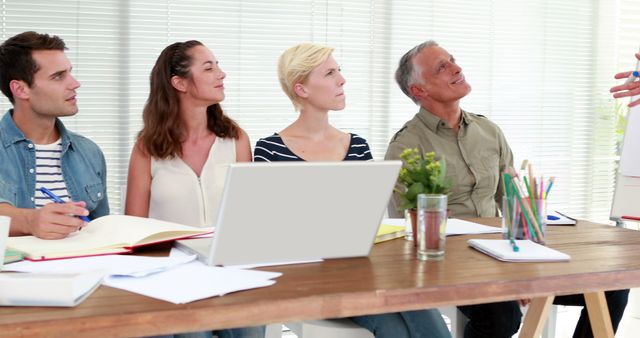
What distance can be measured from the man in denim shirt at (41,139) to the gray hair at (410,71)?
54.9 inches

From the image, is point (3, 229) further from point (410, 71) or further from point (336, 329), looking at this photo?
point (410, 71)

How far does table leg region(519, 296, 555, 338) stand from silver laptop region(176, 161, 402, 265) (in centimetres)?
76

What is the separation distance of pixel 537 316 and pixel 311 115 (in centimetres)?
120

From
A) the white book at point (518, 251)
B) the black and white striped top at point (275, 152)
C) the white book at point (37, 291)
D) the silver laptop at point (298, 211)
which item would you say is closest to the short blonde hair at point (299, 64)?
the black and white striped top at point (275, 152)

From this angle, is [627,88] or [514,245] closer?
[514,245]

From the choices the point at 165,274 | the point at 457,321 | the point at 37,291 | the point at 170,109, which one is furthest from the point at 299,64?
the point at 37,291

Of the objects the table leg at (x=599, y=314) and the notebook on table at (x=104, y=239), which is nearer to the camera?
the notebook on table at (x=104, y=239)

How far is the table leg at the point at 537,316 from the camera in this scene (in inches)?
83.5

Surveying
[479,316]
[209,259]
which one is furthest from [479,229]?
[209,259]

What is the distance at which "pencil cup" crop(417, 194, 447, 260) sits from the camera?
5.23 ft

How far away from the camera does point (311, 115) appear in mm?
2938

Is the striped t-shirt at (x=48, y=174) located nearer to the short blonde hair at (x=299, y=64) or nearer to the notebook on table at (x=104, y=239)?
the notebook on table at (x=104, y=239)

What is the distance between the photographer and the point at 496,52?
4.42 m

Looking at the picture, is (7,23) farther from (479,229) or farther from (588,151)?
(588,151)
